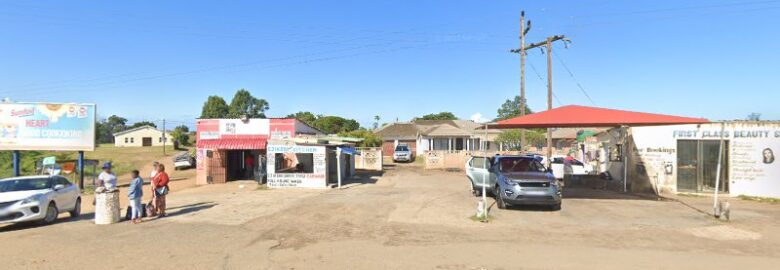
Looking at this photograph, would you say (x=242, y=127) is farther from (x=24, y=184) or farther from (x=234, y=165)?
(x=24, y=184)

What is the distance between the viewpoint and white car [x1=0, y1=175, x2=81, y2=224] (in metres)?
11.1

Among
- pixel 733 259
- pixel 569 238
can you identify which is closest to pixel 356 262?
pixel 569 238

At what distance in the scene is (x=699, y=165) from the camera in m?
17.4

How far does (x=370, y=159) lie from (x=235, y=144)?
1236cm

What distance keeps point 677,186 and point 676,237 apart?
948 centimetres

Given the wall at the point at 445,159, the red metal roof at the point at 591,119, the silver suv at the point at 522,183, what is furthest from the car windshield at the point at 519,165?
the wall at the point at 445,159

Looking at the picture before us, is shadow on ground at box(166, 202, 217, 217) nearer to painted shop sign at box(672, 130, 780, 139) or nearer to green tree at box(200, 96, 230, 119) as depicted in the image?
painted shop sign at box(672, 130, 780, 139)

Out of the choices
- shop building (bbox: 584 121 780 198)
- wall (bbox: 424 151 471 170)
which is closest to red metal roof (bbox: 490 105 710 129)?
shop building (bbox: 584 121 780 198)

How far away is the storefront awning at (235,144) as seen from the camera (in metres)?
23.7

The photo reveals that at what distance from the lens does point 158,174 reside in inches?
496

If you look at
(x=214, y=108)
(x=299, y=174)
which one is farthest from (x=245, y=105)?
(x=299, y=174)

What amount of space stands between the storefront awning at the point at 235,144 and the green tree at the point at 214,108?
6343 cm

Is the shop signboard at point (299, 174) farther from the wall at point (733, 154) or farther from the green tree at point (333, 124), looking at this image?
the green tree at point (333, 124)

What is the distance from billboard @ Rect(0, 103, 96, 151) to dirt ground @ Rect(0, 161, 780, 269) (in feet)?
36.7
